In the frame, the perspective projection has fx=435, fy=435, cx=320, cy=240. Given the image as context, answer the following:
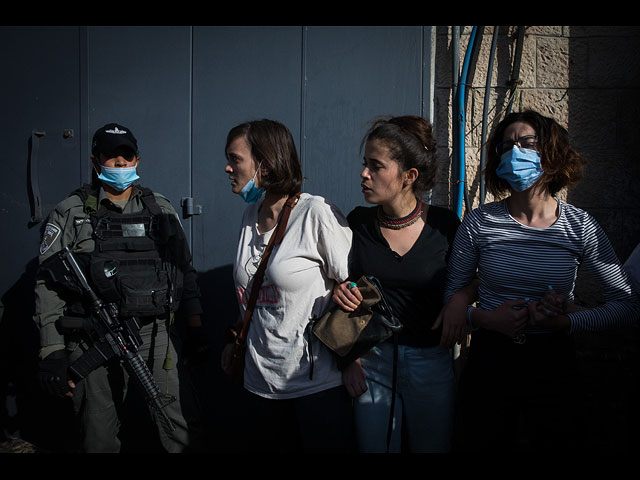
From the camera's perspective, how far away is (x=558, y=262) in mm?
1842

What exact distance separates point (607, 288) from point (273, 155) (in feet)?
5.27

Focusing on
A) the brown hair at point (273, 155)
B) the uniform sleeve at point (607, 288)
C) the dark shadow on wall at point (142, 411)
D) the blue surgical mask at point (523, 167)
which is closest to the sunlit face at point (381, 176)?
the brown hair at point (273, 155)

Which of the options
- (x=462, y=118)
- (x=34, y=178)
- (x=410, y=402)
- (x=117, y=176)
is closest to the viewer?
(x=410, y=402)

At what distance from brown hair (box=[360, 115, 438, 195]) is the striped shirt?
0.38 metres

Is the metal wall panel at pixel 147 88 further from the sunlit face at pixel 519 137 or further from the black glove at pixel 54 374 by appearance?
the sunlit face at pixel 519 137

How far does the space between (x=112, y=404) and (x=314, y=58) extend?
2552 mm

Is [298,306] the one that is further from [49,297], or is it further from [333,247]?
[49,297]

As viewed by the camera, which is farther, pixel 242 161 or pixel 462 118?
pixel 462 118

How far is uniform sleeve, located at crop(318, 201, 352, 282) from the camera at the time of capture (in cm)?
193

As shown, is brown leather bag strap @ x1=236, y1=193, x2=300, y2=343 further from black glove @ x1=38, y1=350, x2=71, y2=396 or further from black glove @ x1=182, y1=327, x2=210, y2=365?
black glove @ x1=38, y1=350, x2=71, y2=396

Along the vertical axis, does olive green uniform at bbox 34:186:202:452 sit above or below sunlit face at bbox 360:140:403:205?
below

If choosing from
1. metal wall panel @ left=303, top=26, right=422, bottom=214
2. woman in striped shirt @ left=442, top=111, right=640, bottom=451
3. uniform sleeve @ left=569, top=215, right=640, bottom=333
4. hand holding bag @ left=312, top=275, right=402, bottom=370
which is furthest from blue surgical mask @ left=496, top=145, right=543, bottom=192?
metal wall panel @ left=303, top=26, right=422, bottom=214

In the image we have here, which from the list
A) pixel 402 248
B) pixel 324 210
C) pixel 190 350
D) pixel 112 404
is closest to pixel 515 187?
pixel 402 248

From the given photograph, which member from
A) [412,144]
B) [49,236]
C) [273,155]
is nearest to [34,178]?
[49,236]
